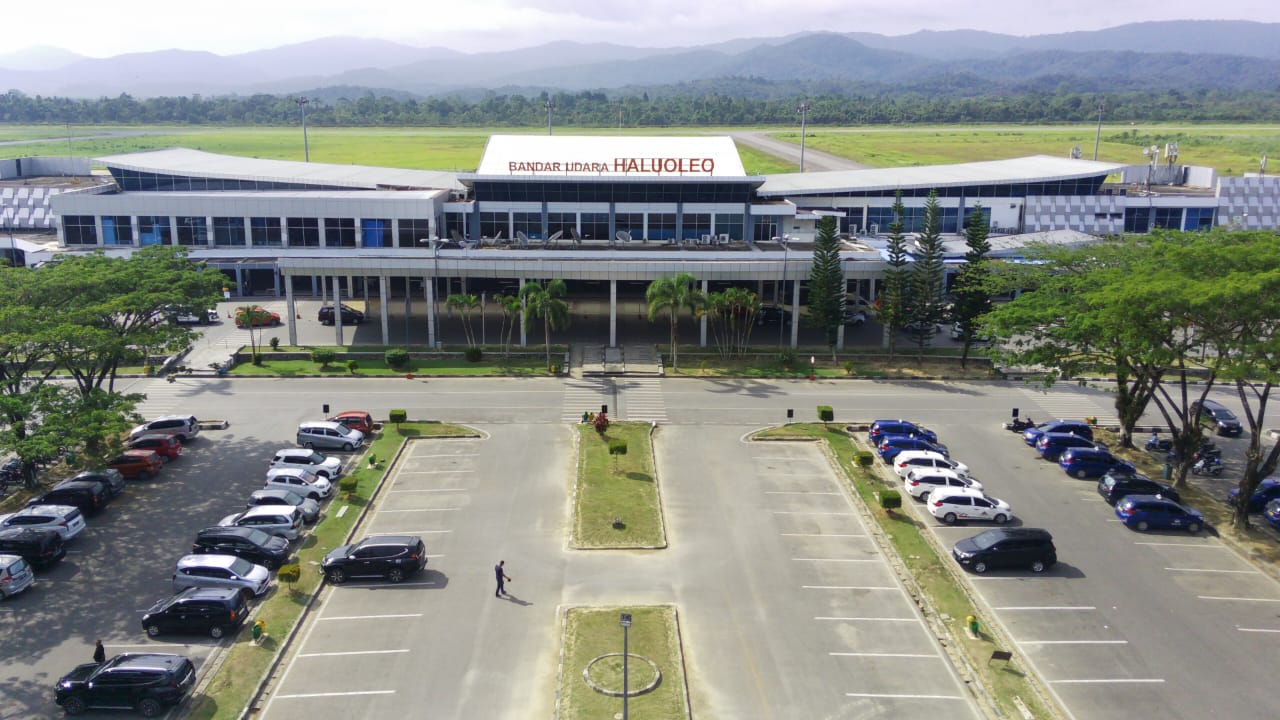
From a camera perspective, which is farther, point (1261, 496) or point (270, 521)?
point (1261, 496)

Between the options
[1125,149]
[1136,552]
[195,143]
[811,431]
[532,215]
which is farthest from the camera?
[195,143]

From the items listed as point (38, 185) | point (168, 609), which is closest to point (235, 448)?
point (168, 609)

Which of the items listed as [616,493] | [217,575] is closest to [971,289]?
[616,493]

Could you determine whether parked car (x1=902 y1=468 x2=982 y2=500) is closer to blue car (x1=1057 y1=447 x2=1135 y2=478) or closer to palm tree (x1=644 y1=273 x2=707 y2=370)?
blue car (x1=1057 y1=447 x2=1135 y2=478)

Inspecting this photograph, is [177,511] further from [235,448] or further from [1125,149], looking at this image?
[1125,149]

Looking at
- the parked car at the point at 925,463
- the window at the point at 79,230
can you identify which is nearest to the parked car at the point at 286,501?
the parked car at the point at 925,463

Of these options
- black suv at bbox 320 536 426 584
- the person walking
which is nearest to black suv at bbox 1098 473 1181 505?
the person walking

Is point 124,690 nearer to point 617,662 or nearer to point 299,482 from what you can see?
point 617,662

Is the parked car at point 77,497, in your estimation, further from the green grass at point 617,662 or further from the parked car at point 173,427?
the green grass at point 617,662
